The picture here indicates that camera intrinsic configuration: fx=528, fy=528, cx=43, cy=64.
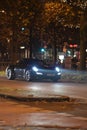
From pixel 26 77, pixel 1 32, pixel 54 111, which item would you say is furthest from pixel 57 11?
pixel 54 111

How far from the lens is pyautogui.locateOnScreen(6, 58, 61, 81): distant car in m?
32.4

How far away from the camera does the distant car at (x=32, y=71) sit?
32.4 metres

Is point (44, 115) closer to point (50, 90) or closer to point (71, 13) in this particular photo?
point (50, 90)

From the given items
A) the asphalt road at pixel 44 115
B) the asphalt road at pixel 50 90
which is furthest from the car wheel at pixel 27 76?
the asphalt road at pixel 44 115

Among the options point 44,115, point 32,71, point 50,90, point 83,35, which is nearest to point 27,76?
point 32,71

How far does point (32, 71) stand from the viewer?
32.5 meters

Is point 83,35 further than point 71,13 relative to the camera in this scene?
Yes

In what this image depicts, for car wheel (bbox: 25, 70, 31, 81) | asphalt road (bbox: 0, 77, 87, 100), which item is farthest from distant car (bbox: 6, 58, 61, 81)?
asphalt road (bbox: 0, 77, 87, 100)

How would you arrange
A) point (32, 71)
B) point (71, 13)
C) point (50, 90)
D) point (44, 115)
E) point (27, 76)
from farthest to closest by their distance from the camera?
point (71, 13), point (27, 76), point (32, 71), point (50, 90), point (44, 115)

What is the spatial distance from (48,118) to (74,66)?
36.8 m

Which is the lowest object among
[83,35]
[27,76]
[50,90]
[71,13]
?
[50,90]

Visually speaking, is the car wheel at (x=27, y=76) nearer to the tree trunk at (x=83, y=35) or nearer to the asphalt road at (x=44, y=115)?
the tree trunk at (x=83, y=35)

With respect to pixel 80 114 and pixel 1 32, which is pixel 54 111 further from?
pixel 1 32

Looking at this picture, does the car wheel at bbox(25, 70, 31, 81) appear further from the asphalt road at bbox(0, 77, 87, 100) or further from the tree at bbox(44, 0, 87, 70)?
the tree at bbox(44, 0, 87, 70)
